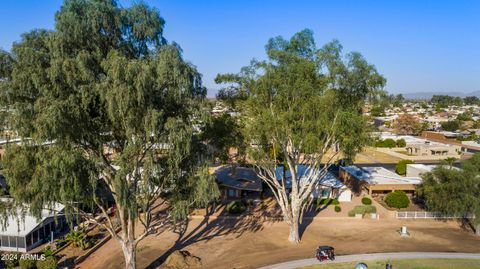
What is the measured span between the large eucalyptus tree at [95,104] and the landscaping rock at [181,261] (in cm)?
534

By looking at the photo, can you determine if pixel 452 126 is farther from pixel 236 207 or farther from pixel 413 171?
pixel 236 207

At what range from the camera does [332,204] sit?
34375 millimetres

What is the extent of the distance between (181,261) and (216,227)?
7.18m

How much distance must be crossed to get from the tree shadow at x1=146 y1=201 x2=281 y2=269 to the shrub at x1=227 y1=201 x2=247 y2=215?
1.62 feet

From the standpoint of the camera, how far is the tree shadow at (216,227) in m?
25.5

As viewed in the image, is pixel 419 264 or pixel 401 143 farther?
pixel 401 143

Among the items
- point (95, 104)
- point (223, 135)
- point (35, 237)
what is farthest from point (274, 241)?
point (35, 237)

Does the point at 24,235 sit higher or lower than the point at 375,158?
higher

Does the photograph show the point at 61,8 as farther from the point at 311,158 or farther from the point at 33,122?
the point at 311,158

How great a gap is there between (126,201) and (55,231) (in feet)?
46.0

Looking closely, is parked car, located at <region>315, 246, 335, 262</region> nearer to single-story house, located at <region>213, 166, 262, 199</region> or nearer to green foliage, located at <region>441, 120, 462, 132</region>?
single-story house, located at <region>213, 166, 262, 199</region>

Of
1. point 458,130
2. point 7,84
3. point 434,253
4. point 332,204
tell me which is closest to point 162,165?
point 7,84

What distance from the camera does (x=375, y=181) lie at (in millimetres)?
36750

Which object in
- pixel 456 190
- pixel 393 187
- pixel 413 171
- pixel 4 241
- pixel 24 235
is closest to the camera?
pixel 24 235
